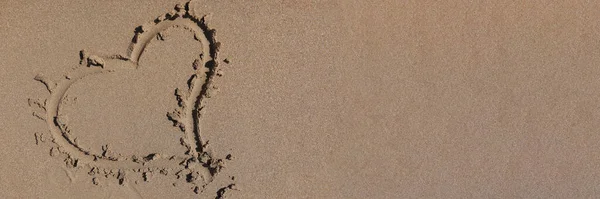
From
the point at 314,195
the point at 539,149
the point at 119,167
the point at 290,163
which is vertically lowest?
the point at 539,149

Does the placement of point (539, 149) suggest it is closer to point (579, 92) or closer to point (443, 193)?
point (579, 92)

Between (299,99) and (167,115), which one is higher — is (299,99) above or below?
below

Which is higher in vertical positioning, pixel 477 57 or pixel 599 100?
pixel 477 57

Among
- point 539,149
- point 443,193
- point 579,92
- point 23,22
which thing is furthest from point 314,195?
point 23,22

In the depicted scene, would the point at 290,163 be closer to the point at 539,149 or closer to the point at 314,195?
the point at 314,195
